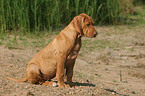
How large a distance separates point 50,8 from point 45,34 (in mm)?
1267

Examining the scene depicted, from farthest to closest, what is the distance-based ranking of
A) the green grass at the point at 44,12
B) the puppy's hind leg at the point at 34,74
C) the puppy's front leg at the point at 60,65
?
the green grass at the point at 44,12
the puppy's hind leg at the point at 34,74
the puppy's front leg at the point at 60,65

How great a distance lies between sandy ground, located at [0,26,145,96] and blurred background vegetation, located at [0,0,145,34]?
66.9 inches

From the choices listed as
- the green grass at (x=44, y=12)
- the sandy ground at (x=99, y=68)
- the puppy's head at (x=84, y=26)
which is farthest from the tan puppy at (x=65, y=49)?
the green grass at (x=44, y=12)

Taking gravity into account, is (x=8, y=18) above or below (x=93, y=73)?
above

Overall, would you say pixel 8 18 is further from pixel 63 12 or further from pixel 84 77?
pixel 84 77

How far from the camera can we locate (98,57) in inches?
316

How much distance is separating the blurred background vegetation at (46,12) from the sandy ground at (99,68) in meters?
1.70

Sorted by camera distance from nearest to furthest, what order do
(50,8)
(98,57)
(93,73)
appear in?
(93,73)
(98,57)
(50,8)

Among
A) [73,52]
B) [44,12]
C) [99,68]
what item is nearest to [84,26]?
[73,52]

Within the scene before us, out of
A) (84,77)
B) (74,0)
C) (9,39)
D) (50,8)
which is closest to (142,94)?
(84,77)

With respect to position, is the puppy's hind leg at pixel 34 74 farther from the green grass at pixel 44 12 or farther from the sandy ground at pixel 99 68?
the green grass at pixel 44 12

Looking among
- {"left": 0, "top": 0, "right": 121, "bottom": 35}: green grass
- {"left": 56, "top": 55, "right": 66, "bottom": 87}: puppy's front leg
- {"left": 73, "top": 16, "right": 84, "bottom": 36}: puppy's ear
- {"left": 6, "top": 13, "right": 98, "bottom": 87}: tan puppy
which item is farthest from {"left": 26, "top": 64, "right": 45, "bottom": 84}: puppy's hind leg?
{"left": 0, "top": 0, "right": 121, "bottom": 35}: green grass

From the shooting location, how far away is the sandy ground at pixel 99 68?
407 cm

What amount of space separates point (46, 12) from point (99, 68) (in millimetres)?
4653
